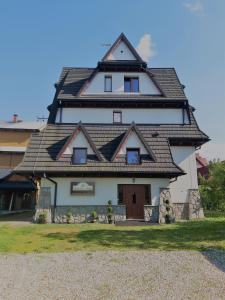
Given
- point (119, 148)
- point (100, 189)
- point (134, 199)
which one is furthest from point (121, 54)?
point (134, 199)

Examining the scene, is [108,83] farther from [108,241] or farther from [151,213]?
[108,241]

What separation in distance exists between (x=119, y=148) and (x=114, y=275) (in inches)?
487

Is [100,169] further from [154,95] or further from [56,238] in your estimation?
[154,95]

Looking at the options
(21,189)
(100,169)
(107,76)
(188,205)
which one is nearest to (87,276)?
(100,169)

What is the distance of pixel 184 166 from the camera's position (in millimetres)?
20047

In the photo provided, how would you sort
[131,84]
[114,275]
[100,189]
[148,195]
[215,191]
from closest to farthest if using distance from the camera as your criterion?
1. [114,275]
2. [100,189]
3. [148,195]
4. [131,84]
5. [215,191]

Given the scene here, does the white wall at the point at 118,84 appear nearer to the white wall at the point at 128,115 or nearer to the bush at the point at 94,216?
the white wall at the point at 128,115

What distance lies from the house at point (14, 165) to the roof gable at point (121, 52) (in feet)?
42.5

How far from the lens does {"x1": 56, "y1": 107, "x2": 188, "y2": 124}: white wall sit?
2161 centimetres

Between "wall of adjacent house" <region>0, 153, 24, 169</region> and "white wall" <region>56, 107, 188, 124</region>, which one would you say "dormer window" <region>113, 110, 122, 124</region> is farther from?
"wall of adjacent house" <region>0, 153, 24, 169</region>

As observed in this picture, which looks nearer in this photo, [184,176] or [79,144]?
[79,144]

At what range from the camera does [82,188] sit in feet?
57.3

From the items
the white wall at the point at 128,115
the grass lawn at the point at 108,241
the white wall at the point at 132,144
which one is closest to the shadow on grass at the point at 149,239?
the grass lawn at the point at 108,241

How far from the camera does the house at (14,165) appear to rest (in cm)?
2862
